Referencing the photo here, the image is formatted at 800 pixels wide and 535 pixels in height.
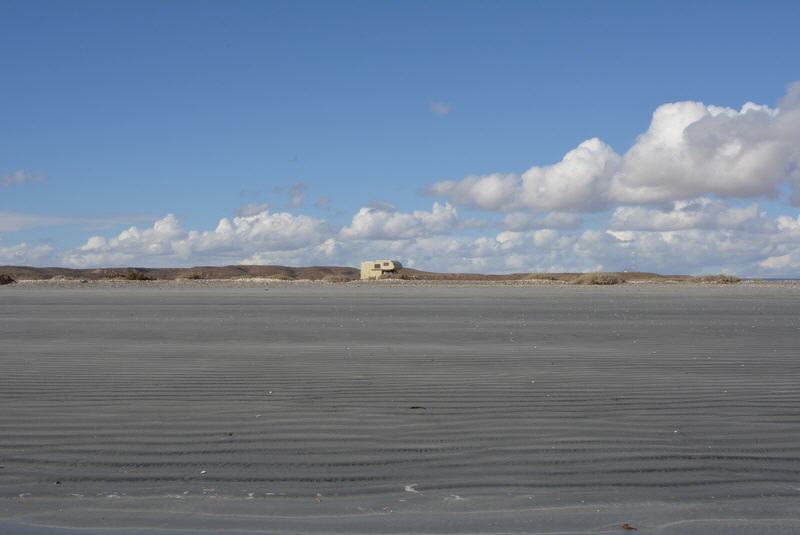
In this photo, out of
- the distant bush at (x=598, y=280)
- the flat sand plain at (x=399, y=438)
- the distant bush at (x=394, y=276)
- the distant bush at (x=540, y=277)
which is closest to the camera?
the flat sand plain at (x=399, y=438)

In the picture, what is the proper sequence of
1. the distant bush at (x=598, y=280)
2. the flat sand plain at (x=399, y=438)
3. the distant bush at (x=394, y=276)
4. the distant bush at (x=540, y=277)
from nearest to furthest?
the flat sand plain at (x=399, y=438) < the distant bush at (x=598, y=280) < the distant bush at (x=540, y=277) < the distant bush at (x=394, y=276)

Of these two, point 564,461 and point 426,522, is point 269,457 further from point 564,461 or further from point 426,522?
point 564,461

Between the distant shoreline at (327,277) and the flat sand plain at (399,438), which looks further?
the distant shoreline at (327,277)

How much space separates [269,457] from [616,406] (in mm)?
3047

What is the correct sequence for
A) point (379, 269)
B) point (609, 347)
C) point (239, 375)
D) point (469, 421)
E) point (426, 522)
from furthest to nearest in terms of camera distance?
1. point (379, 269)
2. point (609, 347)
3. point (239, 375)
4. point (469, 421)
5. point (426, 522)

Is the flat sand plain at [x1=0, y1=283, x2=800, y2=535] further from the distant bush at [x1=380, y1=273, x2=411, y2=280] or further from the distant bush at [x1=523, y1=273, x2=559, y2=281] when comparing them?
the distant bush at [x1=380, y1=273, x2=411, y2=280]

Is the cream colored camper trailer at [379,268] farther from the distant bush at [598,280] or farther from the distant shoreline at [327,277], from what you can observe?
the distant bush at [598,280]

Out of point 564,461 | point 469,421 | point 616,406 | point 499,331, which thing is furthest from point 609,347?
point 564,461

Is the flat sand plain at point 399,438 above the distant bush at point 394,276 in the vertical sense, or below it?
below

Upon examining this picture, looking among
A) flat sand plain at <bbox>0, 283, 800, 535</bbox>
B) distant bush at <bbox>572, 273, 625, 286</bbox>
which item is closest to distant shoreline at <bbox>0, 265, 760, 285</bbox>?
distant bush at <bbox>572, 273, 625, 286</bbox>

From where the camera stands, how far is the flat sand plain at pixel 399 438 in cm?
452

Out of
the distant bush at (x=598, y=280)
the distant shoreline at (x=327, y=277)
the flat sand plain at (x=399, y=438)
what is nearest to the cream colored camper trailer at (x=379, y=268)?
the distant shoreline at (x=327, y=277)

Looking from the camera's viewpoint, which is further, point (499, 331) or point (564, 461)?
point (499, 331)

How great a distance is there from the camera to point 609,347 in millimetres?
11781
